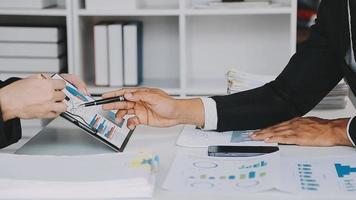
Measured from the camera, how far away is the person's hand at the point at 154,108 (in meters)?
1.51

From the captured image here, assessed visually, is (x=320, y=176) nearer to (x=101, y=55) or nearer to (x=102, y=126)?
(x=102, y=126)

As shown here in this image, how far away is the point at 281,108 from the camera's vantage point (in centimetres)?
162

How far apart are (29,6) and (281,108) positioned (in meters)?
1.48

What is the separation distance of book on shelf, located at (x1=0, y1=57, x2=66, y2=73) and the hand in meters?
1.44

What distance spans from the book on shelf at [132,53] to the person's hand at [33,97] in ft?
4.54

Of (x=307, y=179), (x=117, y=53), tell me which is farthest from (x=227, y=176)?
(x=117, y=53)

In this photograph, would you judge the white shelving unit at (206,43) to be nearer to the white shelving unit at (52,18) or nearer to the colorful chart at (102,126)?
the white shelving unit at (52,18)

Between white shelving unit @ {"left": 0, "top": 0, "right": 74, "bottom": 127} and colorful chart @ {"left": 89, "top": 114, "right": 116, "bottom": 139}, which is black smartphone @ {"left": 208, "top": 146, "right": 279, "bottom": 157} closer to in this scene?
colorful chart @ {"left": 89, "top": 114, "right": 116, "bottom": 139}

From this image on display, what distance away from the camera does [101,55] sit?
2.75 m

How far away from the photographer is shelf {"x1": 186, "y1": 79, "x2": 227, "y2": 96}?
2.71m

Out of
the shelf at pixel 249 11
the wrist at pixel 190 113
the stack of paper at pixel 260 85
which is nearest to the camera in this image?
the wrist at pixel 190 113

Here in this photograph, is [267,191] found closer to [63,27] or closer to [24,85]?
[24,85]

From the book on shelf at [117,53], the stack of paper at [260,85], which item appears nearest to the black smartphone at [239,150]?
the stack of paper at [260,85]

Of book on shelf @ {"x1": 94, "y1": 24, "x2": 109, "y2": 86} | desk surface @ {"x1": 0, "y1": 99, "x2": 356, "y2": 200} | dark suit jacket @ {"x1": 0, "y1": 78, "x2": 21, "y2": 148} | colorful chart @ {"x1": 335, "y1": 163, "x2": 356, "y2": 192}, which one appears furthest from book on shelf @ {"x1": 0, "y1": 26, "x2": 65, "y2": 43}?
colorful chart @ {"x1": 335, "y1": 163, "x2": 356, "y2": 192}
